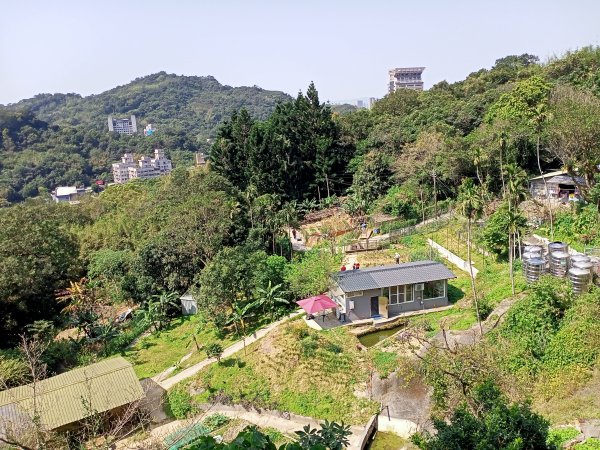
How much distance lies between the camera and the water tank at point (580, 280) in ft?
59.3

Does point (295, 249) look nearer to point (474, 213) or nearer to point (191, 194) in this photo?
point (191, 194)

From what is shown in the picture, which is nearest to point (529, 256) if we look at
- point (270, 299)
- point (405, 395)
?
point (405, 395)

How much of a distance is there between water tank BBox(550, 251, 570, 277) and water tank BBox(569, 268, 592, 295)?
5.06 ft

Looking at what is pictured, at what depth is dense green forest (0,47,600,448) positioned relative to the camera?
1617 cm

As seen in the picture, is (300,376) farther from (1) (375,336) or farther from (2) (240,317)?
(2) (240,317)

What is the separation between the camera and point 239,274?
85.9 feet

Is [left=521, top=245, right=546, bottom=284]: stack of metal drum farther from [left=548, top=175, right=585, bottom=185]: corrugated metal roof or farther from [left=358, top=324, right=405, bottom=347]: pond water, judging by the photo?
[left=548, top=175, right=585, bottom=185]: corrugated metal roof

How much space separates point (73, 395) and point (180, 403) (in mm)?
3975

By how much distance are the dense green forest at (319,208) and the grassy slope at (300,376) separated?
0.72 metres

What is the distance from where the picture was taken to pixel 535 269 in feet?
67.5

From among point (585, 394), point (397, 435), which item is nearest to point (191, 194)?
point (397, 435)

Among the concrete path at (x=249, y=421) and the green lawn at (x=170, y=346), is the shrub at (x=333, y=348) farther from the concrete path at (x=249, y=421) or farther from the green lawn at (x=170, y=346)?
the green lawn at (x=170, y=346)

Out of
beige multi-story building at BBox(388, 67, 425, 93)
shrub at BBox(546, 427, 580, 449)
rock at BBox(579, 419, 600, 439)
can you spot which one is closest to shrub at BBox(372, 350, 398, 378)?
shrub at BBox(546, 427, 580, 449)

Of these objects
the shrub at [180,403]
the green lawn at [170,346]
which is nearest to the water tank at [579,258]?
the green lawn at [170,346]
